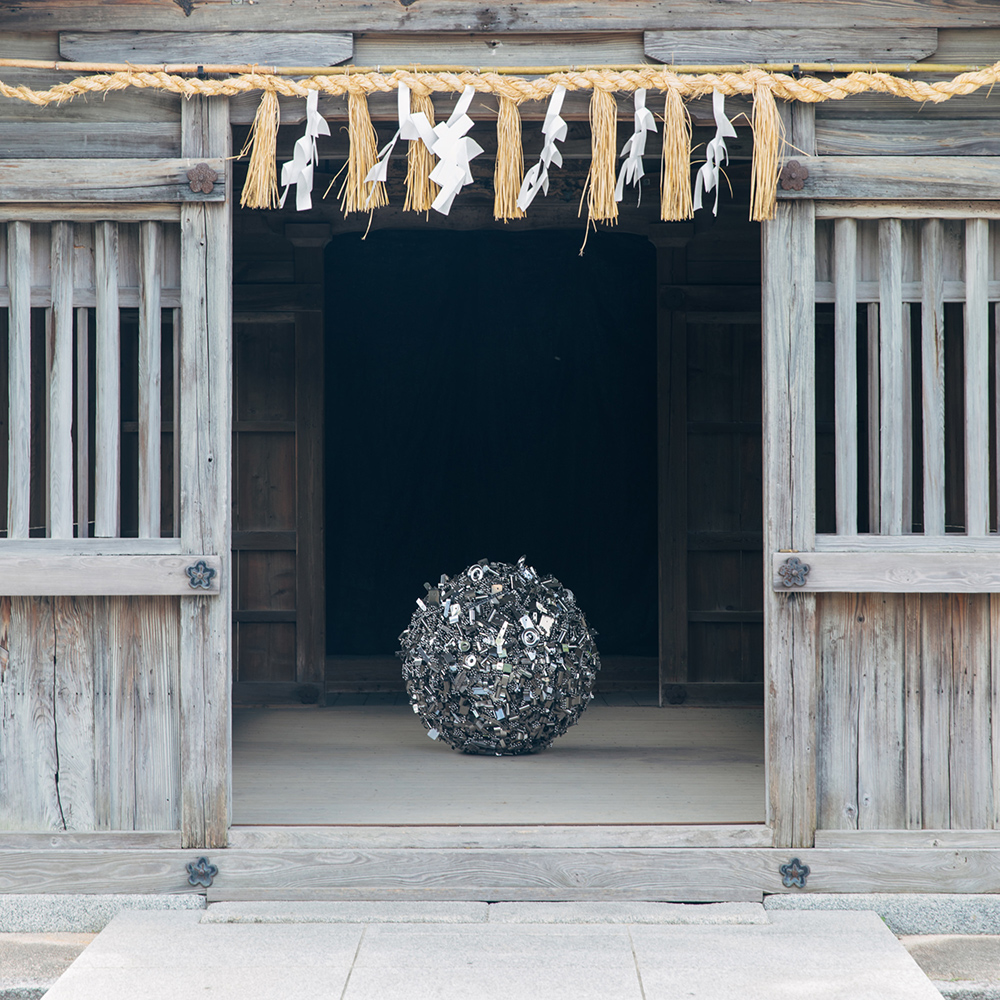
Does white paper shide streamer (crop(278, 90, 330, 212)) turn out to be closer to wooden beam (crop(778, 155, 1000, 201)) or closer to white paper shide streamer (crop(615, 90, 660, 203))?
white paper shide streamer (crop(615, 90, 660, 203))

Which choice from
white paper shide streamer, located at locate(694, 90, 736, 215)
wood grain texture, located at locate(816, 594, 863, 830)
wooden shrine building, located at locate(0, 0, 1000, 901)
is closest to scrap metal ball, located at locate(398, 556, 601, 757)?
wooden shrine building, located at locate(0, 0, 1000, 901)

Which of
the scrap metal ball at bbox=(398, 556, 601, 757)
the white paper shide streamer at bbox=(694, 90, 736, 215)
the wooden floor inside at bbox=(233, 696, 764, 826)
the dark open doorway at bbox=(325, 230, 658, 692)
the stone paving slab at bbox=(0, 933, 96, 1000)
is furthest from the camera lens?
the dark open doorway at bbox=(325, 230, 658, 692)

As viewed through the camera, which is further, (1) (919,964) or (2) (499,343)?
(2) (499,343)

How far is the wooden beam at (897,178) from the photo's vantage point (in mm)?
3303

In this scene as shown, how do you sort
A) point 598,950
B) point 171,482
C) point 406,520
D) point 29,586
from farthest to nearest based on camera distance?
point 406,520, point 171,482, point 29,586, point 598,950

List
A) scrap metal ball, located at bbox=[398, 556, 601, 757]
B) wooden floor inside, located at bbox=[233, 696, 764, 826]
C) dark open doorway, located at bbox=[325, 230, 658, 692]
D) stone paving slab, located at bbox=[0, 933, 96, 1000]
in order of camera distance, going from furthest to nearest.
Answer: dark open doorway, located at bbox=[325, 230, 658, 692], scrap metal ball, located at bbox=[398, 556, 601, 757], wooden floor inside, located at bbox=[233, 696, 764, 826], stone paving slab, located at bbox=[0, 933, 96, 1000]

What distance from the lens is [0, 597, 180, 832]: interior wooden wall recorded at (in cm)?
334

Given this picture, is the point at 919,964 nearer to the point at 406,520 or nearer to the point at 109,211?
the point at 109,211

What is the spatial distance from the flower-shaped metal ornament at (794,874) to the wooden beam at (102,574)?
1.98 m

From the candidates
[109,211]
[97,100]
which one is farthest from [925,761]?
[97,100]

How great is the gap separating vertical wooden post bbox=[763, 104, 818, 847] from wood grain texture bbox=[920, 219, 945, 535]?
367 mm

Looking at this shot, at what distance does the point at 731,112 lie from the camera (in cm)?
336

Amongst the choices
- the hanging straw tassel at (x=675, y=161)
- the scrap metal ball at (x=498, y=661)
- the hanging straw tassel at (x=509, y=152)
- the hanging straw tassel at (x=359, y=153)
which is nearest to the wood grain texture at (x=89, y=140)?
the hanging straw tassel at (x=359, y=153)

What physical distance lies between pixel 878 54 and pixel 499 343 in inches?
119
